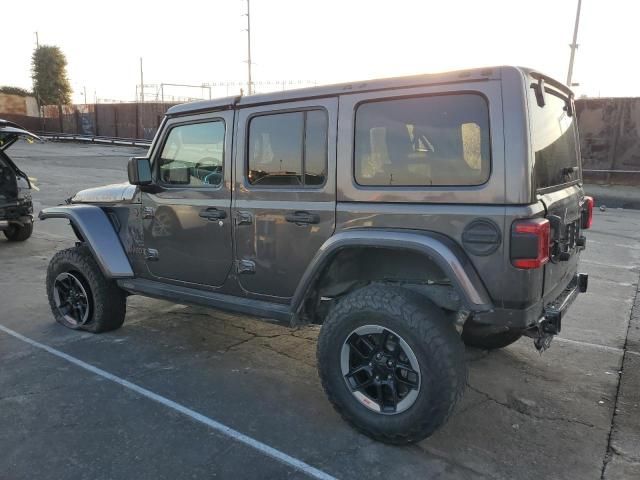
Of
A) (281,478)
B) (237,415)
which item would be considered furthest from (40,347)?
(281,478)

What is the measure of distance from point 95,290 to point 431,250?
122 inches

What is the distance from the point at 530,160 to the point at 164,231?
2750mm

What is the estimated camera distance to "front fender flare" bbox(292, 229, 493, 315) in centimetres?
262

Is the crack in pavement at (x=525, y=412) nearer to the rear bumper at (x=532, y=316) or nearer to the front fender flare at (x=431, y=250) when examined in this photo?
the rear bumper at (x=532, y=316)

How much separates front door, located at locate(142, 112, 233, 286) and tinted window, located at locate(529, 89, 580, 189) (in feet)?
6.62

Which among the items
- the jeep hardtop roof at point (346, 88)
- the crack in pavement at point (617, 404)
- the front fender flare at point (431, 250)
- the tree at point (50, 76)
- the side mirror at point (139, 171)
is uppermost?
the tree at point (50, 76)

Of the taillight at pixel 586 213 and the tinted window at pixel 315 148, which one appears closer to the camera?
the tinted window at pixel 315 148

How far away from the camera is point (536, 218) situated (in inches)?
102

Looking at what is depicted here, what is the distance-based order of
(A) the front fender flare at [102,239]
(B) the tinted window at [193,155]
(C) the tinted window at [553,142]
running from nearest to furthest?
(C) the tinted window at [553,142] → (B) the tinted window at [193,155] → (A) the front fender flare at [102,239]

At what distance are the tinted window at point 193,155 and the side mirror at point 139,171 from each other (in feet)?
0.49

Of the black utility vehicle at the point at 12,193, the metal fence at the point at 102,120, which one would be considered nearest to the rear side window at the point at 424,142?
the black utility vehicle at the point at 12,193

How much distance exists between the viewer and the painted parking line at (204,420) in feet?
8.93

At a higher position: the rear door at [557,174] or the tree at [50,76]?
the tree at [50,76]

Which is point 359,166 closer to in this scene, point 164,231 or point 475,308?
point 475,308
